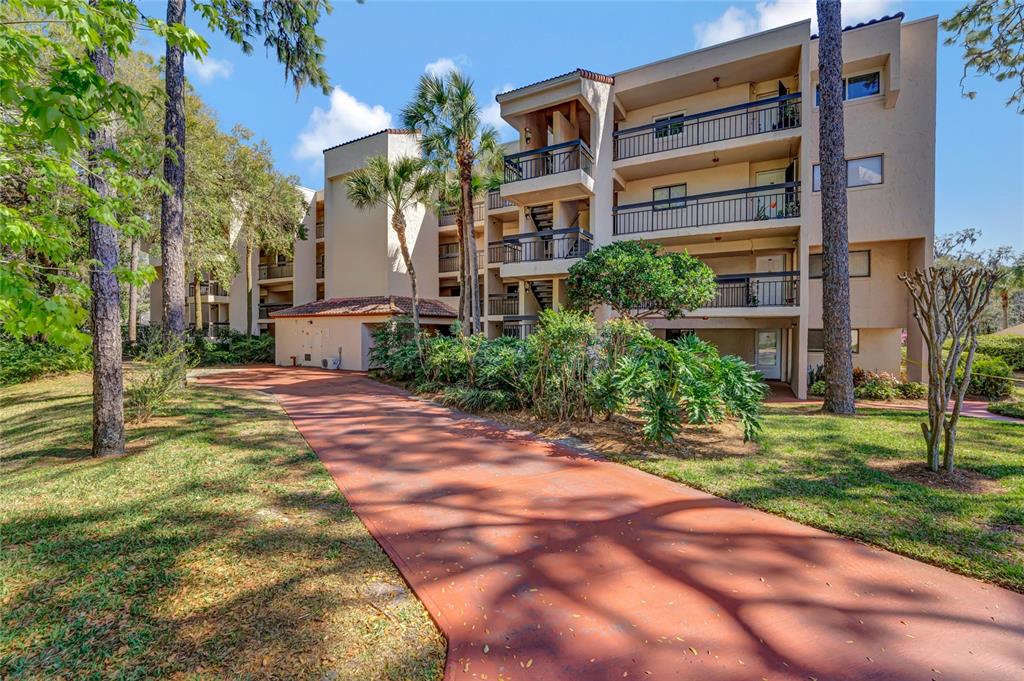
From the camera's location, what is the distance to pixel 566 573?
3.63 m

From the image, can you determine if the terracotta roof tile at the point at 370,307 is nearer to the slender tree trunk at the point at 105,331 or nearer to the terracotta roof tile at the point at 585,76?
the terracotta roof tile at the point at 585,76

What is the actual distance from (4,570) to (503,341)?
10.00 m

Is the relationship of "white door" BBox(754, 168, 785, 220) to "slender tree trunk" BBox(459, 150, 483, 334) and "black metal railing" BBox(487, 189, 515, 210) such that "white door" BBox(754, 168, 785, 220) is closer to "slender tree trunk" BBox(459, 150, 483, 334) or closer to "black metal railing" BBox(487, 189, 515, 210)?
"slender tree trunk" BBox(459, 150, 483, 334)

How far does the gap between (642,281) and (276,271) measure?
27045 millimetres

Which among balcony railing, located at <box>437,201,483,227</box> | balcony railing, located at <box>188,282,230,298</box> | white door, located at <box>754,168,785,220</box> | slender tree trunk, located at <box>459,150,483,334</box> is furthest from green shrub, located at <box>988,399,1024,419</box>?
balcony railing, located at <box>188,282,230,298</box>

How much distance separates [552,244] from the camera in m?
16.0

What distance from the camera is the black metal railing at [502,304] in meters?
20.3

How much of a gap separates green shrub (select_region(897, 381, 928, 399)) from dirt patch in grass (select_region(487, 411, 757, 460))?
890 cm

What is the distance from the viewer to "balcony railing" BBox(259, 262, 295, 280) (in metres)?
29.3

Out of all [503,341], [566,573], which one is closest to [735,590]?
[566,573]

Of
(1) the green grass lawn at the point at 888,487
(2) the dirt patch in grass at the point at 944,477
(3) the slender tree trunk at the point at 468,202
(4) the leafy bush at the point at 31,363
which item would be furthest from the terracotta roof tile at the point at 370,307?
(2) the dirt patch in grass at the point at 944,477

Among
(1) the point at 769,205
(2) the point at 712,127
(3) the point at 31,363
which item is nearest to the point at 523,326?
(1) the point at 769,205

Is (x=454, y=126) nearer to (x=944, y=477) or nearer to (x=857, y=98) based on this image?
(x=857, y=98)

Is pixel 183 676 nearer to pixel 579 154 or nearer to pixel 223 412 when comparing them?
pixel 223 412
